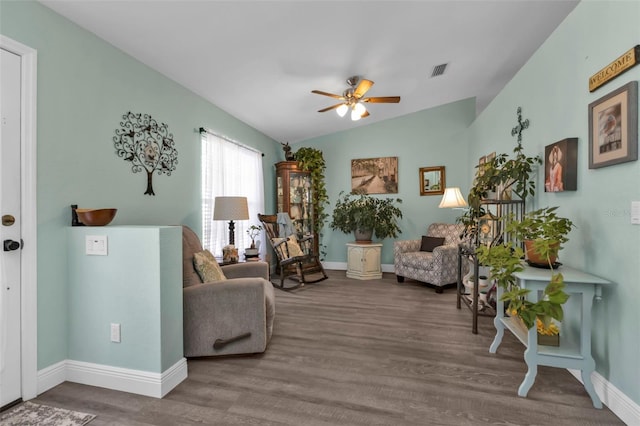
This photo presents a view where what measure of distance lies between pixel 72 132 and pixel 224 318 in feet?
5.49

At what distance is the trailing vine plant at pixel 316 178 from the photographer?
5441 mm

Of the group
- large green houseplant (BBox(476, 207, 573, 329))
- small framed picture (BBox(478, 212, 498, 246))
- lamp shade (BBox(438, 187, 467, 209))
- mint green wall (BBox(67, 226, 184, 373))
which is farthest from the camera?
lamp shade (BBox(438, 187, 467, 209))

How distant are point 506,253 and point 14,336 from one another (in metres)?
3.01

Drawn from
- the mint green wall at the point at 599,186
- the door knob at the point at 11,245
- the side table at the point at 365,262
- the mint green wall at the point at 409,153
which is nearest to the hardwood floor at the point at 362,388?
the mint green wall at the point at 599,186

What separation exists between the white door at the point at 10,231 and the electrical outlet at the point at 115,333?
1.55ft

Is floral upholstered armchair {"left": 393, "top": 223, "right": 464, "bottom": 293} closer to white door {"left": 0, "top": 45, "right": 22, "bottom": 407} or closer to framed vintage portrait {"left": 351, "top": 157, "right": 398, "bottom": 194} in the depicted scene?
framed vintage portrait {"left": 351, "top": 157, "right": 398, "bottom": 194}

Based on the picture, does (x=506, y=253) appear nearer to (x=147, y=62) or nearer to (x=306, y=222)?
(x=147, y=62)

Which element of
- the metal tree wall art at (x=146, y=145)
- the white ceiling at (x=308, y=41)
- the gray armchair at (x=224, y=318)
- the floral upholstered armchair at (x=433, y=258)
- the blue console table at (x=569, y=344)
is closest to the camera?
the blue console table at (x=569, y=344)

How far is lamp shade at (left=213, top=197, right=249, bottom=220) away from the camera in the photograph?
3.35m

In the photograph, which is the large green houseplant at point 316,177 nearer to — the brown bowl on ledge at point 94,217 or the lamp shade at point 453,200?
the lamp shade at point 453,200

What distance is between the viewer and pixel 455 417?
5.39ft

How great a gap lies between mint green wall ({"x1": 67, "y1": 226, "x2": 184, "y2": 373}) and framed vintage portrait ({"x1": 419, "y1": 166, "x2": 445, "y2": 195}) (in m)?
4.37

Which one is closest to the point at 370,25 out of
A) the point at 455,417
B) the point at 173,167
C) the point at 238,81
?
the point at 238,81

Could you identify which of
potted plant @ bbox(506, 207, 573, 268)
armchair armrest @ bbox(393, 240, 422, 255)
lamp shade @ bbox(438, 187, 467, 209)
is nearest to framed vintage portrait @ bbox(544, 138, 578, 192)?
potted plant @ bbox(506, 207, 573, 268)
